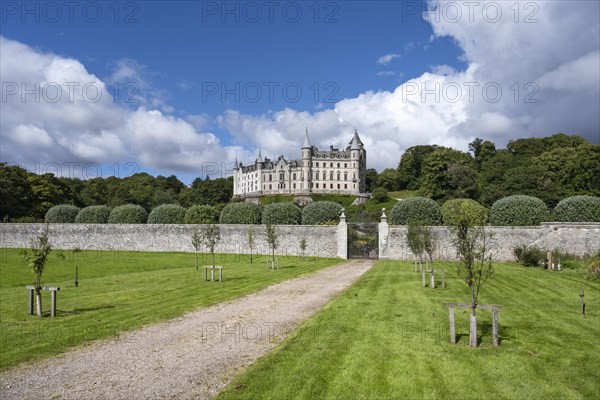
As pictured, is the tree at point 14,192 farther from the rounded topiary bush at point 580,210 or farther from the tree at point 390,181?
the tree at point 390,181

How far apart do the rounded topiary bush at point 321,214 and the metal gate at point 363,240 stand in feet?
16.3

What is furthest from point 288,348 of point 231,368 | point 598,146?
point 598,146

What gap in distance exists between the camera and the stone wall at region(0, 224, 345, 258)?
38625mm

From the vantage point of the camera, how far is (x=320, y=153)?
131 metres

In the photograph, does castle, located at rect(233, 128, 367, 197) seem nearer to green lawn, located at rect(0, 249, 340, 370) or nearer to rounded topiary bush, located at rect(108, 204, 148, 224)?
rounded topiary bush, located at rect(108, 204, 148, 224)

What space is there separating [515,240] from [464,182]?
42800 mm

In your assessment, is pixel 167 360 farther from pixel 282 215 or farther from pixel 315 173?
pixel 315 173

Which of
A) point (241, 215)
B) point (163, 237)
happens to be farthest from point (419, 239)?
point (163, 237)

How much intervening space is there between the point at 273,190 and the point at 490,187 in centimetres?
7124

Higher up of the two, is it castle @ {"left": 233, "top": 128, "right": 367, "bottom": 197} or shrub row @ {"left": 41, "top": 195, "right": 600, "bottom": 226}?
castle @ {"left": 233, "top": 128, "right": 367, "bottom": 197}

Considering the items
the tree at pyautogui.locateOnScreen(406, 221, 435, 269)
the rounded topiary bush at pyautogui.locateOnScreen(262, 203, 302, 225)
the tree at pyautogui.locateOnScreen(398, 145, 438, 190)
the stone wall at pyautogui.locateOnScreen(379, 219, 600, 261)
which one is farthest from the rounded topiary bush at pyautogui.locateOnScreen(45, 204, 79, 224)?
the tree at pyautogui.locateOnScreen(398, 145, 438, 190)

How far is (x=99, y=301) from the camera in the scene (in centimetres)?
1560

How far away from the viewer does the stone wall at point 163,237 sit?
38.6 metres

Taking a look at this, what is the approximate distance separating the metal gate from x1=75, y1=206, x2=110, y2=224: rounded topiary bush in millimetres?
32150
